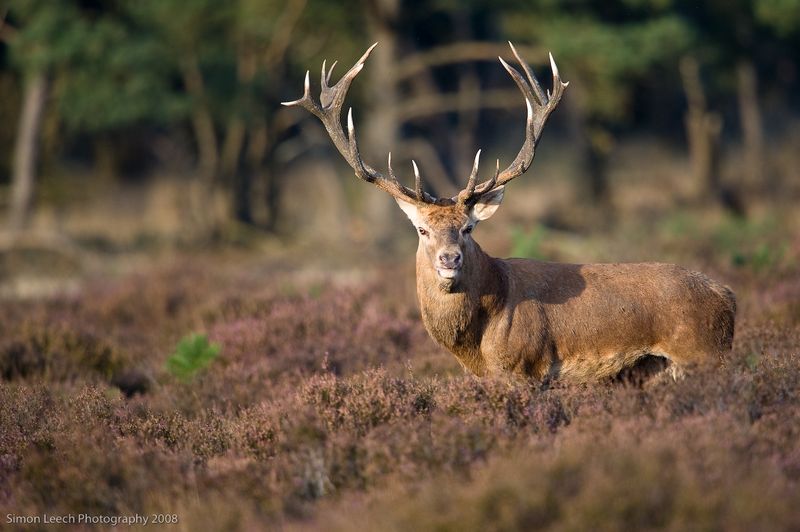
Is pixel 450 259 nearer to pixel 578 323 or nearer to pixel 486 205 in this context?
pixel 486 205

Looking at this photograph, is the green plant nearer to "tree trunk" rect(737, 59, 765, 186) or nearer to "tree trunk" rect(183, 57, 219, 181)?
"tree trunk" rect(183, 57, 219, 181)

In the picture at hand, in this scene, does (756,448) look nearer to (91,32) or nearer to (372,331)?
(372,331)

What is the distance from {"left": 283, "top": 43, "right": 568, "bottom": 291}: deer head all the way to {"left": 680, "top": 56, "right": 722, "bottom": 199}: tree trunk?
17173 mm

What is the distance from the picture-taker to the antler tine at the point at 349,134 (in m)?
7.15

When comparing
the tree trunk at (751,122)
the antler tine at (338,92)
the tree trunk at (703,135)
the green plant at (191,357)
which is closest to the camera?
the antler tine at (338,92)

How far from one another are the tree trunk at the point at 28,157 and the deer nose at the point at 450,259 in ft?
53.5

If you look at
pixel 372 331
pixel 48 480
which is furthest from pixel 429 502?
pixel 372 331

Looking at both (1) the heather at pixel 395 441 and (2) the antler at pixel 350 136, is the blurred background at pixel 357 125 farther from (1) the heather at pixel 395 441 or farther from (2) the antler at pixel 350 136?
(2) the antler at pixel 350 136

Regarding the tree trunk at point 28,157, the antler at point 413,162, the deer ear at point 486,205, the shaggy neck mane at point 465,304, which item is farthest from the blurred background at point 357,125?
the shaggy neck mane at point 465,304

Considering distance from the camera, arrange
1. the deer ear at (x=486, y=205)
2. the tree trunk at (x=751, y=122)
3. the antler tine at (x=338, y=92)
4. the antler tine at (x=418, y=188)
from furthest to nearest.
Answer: the tree trunk at (x=751, y=122) < the antler tine at (x=338, y=92) < the deer ear at (x=486, y=205) < the antler tine at (x=418, y=188)

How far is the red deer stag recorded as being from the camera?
22.1 ft

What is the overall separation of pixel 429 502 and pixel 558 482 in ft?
1.89

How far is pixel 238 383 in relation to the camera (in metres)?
8.01

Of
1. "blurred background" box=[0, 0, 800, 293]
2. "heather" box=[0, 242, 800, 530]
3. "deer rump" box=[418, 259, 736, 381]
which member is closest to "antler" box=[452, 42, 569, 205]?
"deer rump" box=[418, 259, 736, 381]
